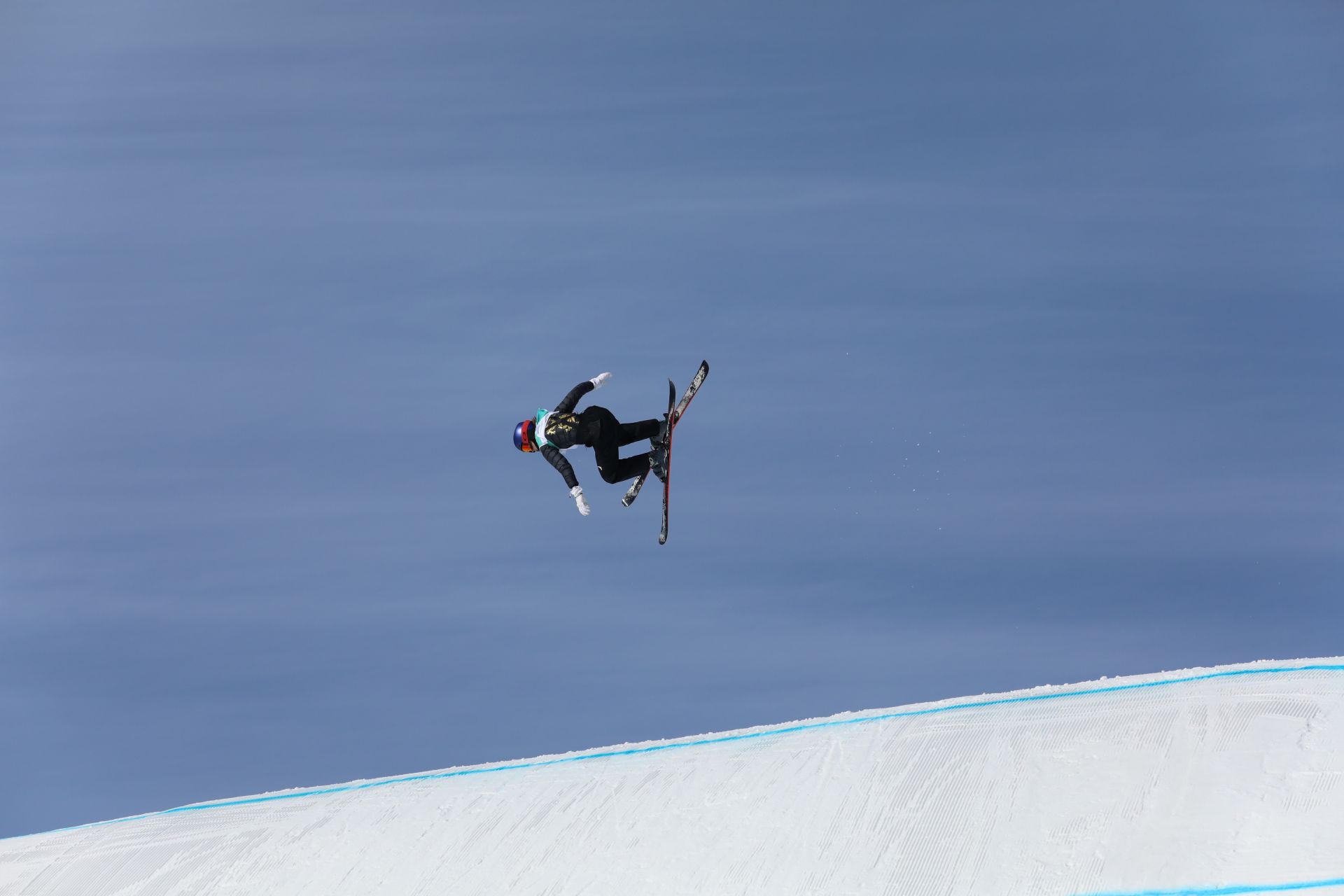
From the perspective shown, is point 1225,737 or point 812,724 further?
point 812,724

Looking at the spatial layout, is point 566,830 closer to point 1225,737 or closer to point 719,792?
point 719,792

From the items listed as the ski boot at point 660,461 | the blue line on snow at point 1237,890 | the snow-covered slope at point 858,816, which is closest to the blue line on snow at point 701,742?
Result: the snow-covered slope at point 858,816

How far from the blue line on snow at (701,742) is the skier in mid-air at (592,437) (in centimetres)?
315

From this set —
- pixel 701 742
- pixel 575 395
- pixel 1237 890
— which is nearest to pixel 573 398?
pixel 575 395

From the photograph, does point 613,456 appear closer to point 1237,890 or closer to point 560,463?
point 560,463

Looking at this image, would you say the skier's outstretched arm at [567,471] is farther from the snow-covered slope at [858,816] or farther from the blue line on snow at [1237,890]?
the blue line on snow at [1237,890]

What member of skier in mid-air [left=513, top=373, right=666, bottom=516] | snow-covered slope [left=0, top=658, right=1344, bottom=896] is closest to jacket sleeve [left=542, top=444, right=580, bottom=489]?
skier in mid-air [left=513, top=373, right=666, bottom=516]

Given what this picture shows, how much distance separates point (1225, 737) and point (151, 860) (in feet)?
37.8

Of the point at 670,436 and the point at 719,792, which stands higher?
the point at 670,436

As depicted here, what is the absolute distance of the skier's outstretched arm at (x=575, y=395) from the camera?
1594 cm

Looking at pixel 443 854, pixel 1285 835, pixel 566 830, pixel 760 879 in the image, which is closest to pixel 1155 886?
pixel 1285 835

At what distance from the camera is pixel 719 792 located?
1509cm

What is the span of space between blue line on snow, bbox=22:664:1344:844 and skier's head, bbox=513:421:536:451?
146 inches

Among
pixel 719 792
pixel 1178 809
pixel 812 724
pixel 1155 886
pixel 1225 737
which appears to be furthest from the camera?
pixel 812 724
